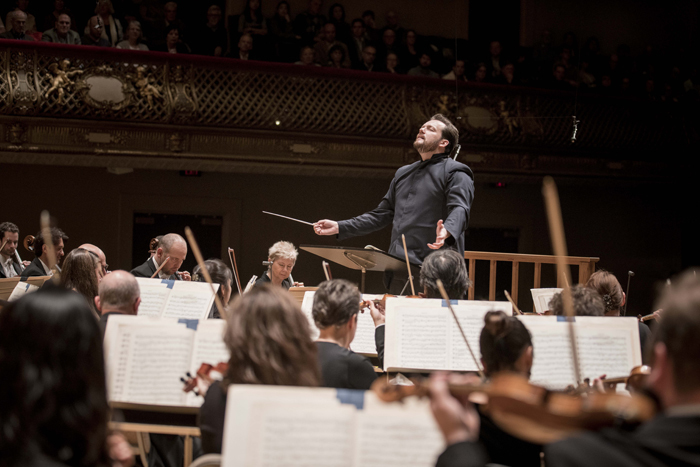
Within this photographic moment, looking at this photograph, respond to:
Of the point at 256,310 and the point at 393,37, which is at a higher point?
the point at 393,37

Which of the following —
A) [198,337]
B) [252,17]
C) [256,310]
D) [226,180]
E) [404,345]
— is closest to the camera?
[256,310]

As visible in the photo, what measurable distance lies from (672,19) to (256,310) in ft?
34.3

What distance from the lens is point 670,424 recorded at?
3.35 feet

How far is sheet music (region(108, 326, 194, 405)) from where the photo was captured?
2.26 metres

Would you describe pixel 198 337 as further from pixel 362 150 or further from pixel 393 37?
pixel 393 37

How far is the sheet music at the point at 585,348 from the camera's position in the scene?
2.45 m

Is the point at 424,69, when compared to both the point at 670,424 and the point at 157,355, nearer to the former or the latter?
the point at 157,355

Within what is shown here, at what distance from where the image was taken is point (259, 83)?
691cm

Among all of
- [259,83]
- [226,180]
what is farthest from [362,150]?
[226,180]

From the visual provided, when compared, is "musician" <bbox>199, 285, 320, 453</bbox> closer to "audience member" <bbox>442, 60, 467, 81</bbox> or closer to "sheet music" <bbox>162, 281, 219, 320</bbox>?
"sheet music" <bbox>162, 281, 219, 320</bbox>

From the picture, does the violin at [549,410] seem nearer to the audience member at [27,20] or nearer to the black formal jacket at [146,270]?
the black formal jacket at [146,270]

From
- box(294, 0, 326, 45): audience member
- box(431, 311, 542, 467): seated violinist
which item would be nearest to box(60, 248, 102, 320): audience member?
box(431, 311, 542, 467): seated violinist

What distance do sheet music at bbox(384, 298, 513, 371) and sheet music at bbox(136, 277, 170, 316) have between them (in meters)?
1.34

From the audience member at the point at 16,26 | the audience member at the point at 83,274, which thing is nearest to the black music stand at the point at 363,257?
the audience member at the point at 83,274
